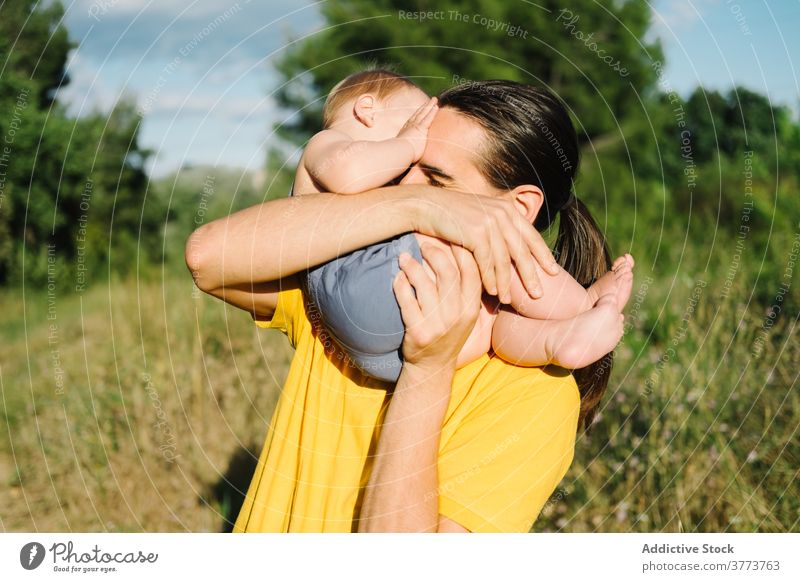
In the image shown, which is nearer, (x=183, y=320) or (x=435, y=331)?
(x=435, y=331)

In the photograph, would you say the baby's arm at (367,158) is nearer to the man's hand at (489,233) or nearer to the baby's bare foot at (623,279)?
the man's hand at (489,233)

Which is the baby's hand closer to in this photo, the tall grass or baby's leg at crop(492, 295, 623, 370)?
baby's leg at crop(492, 295, 623, 370)

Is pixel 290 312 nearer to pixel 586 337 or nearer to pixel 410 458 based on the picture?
pixel 410 458

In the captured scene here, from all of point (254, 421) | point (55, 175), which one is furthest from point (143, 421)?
point (55, 175)

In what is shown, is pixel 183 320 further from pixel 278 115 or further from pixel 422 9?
pixel 422 9

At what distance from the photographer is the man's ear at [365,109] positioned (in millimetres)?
1906

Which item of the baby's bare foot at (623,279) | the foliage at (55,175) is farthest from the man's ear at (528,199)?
the foliage at (55,175)

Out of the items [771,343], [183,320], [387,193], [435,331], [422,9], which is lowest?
[183,320]
